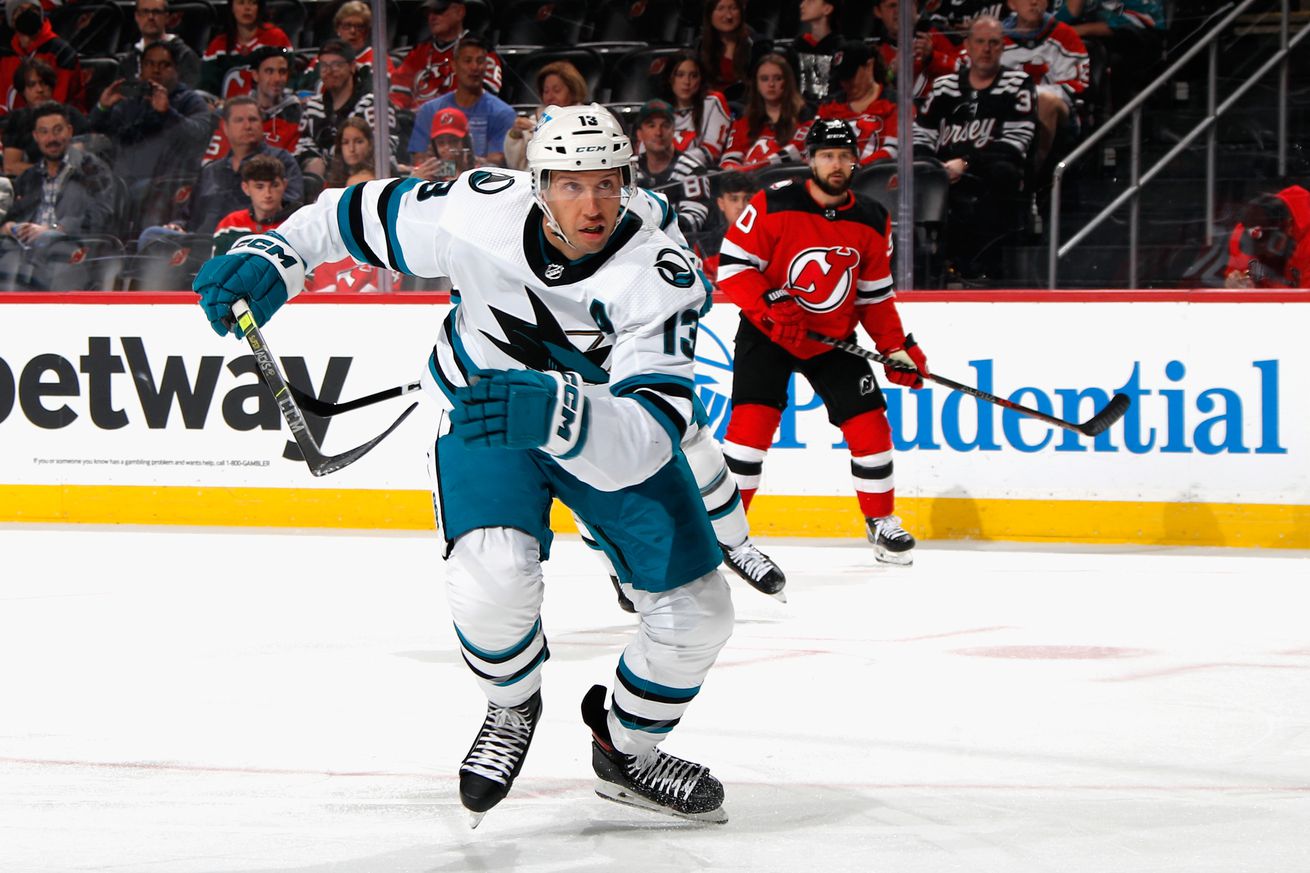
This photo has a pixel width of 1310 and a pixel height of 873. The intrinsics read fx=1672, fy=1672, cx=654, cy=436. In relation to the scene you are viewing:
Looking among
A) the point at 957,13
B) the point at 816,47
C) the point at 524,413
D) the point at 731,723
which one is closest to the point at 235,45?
the point at 816,47

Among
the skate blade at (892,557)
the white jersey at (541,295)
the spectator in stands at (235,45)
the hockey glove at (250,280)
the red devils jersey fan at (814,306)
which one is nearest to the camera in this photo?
the white jersey at (541,295)

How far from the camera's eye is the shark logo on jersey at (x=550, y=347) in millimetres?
2537

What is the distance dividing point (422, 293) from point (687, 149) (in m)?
1.08

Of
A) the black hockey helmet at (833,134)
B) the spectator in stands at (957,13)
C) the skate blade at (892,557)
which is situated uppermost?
the spectator in stands at (957,13)

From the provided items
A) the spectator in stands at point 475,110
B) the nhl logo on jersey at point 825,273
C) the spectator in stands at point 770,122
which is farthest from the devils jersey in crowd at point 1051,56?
the spectator in stands at point 475,110

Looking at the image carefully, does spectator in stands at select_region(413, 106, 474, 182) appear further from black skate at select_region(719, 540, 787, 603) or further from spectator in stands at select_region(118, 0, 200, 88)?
black skate at select_region(719, 540, 787, 603)

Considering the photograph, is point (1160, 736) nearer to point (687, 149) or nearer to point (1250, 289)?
point (1250, 289)

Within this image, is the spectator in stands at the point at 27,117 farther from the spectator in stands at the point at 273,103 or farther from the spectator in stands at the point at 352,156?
the spectator in stands at the point at 352,156

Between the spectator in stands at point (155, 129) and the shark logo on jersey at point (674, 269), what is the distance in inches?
168

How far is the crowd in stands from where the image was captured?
5.78 metres

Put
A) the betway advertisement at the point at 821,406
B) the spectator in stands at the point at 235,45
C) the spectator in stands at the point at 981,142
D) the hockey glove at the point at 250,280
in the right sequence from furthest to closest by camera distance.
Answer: the spectator in stands at the point at 235,45 < the spectator in stands at the point at 981,142 < the betway advertisement at the point at 821,406 < the hockey glove at the point at 250,280

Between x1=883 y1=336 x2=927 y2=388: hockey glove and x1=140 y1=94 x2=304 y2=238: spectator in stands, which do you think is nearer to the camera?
x1=883 y1=336 x2=927 y2=388: hockey glove

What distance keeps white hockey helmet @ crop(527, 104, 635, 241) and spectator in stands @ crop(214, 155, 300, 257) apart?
3864mm

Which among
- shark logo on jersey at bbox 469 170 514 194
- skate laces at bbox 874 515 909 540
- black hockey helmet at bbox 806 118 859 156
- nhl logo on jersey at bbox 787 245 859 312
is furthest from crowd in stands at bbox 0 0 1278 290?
shark logo on jersey at bbox 469 170 514 194
